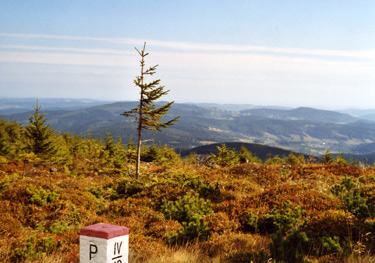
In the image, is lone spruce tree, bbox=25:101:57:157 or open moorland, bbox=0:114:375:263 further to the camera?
lone spruce tree, bbox=25:101:57:157

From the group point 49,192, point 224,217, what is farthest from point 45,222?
point 224,217

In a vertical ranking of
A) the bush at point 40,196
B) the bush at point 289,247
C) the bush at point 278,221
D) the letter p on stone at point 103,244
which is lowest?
the bush at point 40,196

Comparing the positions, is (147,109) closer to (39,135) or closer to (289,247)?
(289,247)

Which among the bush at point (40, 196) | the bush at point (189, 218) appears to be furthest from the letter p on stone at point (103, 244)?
the bush at point (40, 196)

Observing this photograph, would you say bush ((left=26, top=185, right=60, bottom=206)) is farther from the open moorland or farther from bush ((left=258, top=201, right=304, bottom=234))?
bush ((left=258, top=201, right=304, bottom=234))

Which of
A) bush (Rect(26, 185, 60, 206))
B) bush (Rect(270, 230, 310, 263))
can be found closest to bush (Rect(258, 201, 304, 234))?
bush (Rect(270, 230, 310, 263))

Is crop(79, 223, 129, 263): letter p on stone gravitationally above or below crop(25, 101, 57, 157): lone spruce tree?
above

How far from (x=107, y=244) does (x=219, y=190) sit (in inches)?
388

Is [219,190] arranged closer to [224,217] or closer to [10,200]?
[224,217]

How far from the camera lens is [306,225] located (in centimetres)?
786

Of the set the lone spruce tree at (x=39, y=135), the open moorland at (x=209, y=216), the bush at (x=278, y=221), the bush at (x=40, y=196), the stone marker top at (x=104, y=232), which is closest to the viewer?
the stone marker top at (x=104, y=232)

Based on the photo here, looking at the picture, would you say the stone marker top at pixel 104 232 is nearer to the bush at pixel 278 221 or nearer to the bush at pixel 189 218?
the bush at pixel 189 218

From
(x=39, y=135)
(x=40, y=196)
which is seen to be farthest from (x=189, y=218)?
(x=39, y=135)

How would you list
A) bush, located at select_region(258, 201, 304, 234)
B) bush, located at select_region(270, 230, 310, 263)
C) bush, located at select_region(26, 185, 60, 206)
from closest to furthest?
bush, located at select_region(270, 230, 310, 263) → bush, located at select_region(258, 201, 304, 234) → bush, located at select_region(26, 185, 60, 206)
